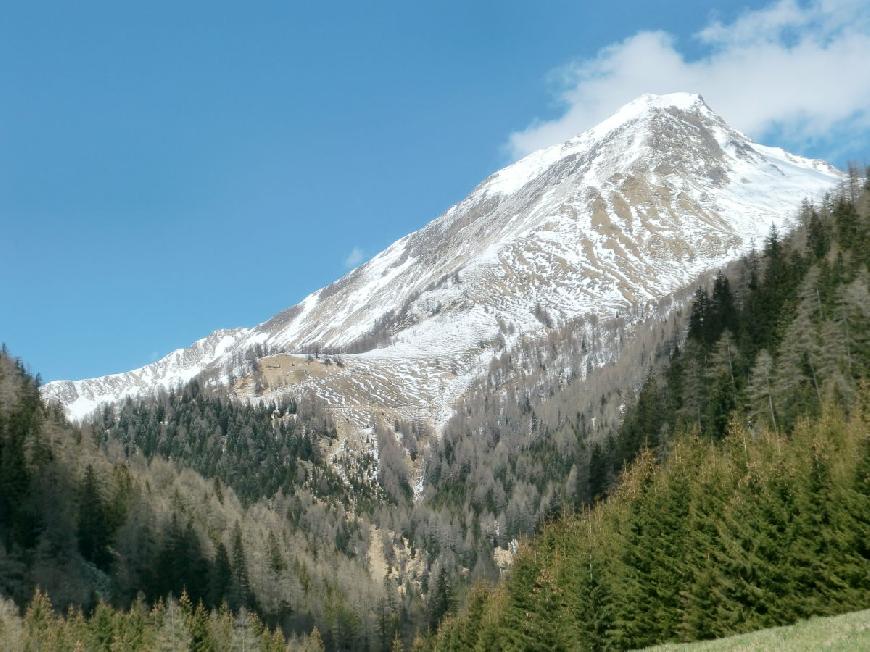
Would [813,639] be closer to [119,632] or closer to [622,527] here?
[622,527]

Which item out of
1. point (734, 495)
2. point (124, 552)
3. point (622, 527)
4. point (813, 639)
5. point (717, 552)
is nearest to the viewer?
point (813, 639)

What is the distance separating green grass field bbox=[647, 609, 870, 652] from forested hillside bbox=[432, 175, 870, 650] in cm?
1101

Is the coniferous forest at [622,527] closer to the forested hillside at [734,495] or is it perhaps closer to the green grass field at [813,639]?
the forested hillside at [734,495]

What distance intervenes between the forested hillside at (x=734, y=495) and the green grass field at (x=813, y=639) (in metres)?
11.0

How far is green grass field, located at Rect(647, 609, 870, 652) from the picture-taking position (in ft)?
76.5

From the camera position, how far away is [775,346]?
9244cm

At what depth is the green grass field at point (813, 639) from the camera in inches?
918

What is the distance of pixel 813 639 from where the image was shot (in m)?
25.6

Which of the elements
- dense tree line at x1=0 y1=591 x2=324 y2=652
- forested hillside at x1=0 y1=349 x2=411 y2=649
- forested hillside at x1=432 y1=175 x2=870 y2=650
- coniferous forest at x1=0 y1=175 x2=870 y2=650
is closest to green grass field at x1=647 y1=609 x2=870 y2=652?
coniferous forest at x1=0 y1=175 x2=870 y2=650

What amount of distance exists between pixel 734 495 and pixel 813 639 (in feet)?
84.2

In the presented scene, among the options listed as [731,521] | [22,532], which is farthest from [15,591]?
[731,521]

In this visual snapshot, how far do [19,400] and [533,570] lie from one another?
99035mm

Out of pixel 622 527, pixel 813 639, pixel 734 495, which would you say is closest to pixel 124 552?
pixel 622 527

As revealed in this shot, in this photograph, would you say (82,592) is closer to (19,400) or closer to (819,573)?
(19,400)
